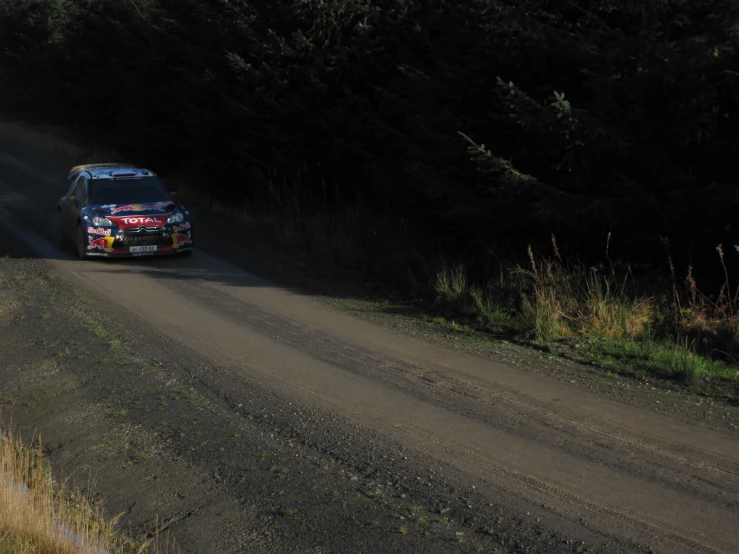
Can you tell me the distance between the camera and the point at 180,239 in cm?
1585

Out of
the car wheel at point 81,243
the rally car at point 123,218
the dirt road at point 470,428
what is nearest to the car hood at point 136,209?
the rally car at point 123,218

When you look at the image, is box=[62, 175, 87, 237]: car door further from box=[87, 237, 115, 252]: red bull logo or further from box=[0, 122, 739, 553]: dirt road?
box=[0, 122, 739, 553]: dirt road

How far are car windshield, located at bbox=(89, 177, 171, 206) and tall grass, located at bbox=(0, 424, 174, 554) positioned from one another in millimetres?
10283

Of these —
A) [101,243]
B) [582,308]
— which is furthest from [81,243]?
[582,308]

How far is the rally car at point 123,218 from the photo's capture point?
608 inches

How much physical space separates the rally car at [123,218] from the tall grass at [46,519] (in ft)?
30.7

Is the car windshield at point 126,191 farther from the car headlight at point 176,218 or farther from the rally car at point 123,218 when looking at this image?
the car headlight at point 176,218

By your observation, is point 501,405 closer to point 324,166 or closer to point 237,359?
point 237,359

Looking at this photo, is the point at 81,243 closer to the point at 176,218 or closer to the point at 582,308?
the point at 176,218

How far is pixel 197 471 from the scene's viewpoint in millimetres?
6461

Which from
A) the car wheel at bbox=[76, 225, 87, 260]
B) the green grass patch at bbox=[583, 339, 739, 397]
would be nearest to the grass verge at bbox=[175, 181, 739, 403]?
the green grass patch at bbox=[583, 339, 739, 397]

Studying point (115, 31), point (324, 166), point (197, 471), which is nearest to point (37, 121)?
point (115, 31)

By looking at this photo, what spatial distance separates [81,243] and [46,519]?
11.3m

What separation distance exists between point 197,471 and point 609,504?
2.93 m
